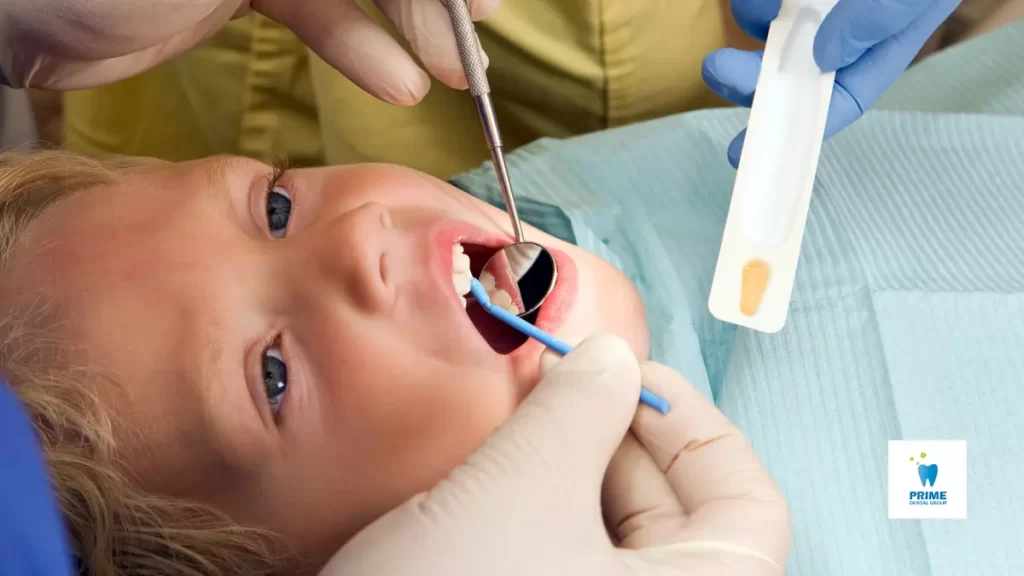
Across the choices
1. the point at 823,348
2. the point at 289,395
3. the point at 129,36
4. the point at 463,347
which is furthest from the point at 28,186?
the point at 823,348

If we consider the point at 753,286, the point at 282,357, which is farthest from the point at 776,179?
the point at 282,357

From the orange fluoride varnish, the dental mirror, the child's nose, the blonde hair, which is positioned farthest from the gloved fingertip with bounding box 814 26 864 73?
the blonde hair

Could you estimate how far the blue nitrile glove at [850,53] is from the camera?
853mm

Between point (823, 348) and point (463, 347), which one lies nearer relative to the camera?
point (463, 347)

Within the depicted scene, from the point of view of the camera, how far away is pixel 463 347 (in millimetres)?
759

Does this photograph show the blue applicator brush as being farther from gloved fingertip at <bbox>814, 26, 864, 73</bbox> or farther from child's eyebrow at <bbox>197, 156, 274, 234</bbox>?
gloved fingertip at <bbox>814, 26, 864, 73</bbox>

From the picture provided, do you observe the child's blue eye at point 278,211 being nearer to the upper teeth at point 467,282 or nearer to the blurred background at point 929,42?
the upper teeth at point 467,282

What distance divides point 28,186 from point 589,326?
69 cm

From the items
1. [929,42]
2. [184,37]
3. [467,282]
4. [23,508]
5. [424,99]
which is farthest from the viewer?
[929,42]

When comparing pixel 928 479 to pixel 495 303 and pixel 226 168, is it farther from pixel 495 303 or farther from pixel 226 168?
pixel 226 168

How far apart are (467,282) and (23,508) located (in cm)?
49

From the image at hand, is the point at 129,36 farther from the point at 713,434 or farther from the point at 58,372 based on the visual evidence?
the point at 713,434

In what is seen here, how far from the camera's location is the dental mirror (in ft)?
2.72

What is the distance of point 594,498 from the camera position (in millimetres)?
667
